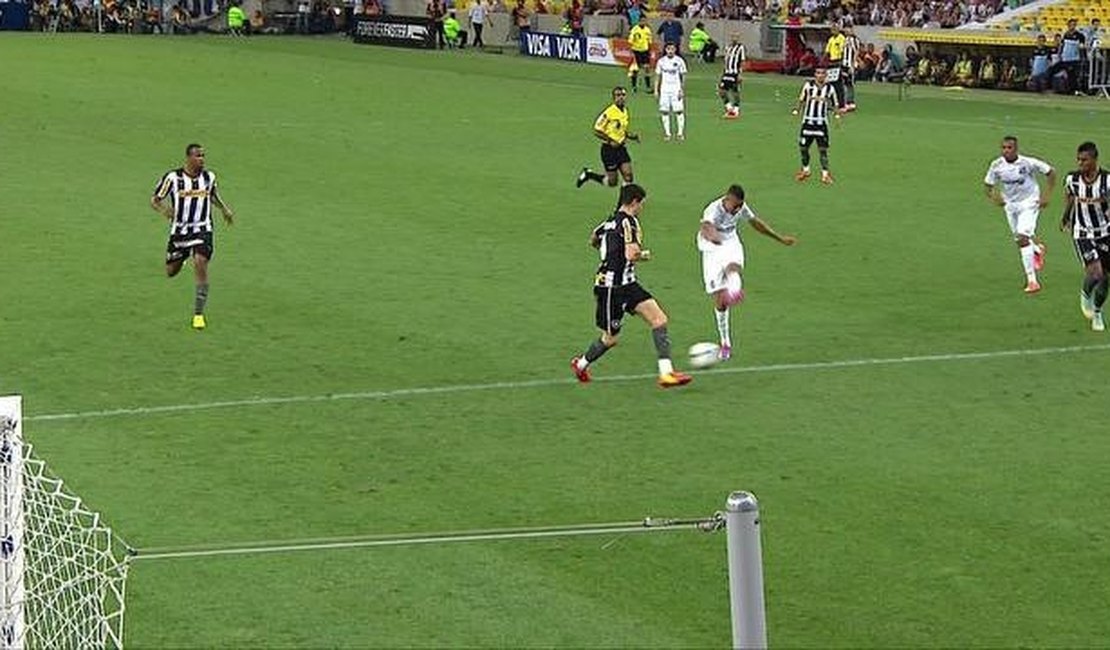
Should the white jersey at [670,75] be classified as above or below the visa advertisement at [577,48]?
above

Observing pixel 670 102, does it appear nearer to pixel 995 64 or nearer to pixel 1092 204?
pixel 995 64

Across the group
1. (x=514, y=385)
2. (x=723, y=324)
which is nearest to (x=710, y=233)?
(x=723, y=324)

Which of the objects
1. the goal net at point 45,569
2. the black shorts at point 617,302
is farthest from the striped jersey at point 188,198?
the goal net at point 45,569

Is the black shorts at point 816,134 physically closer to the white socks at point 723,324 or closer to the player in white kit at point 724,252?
the player in white kit at point 724,252

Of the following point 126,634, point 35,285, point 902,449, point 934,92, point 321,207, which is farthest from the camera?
point 934,92

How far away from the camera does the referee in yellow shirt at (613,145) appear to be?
33938 millimetres

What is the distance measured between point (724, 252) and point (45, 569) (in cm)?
1019

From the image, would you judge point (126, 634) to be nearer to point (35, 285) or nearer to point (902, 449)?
point (902, 449)

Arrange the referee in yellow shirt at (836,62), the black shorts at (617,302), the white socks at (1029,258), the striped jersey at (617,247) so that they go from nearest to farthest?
1. the striped jersey at (617,247)
2. the black shorts at (617,302)
3. the white socks at (1029,258)
4. the referee in yellow shirt at (836,62)

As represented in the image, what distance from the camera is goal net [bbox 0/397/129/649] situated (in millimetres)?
8375

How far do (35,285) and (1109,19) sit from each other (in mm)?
40485

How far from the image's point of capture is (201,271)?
74.6 ft

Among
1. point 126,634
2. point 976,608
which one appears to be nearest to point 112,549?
point 126,634

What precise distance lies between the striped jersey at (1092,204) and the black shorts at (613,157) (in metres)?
12.5
